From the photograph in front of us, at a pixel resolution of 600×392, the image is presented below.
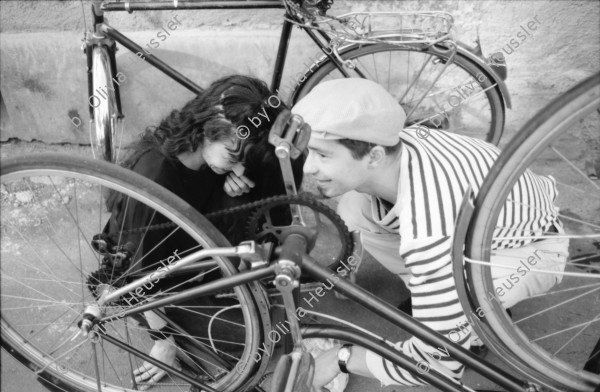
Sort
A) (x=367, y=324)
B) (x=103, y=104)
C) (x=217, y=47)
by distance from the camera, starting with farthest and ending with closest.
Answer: (x=217, y=47) < (x=103, y=104) < (x=367, y=324)

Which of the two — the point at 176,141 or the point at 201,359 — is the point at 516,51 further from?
the point at 201,359

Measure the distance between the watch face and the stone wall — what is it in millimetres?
1616

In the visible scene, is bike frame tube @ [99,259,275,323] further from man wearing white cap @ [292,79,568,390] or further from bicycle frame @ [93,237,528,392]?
man wearing white cap @ [292,79,568,390]

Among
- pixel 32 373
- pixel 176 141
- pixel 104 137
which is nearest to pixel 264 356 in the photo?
pixel 176 141

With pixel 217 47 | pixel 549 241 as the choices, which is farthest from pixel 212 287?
pixel 217 47

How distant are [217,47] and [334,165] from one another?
1.47m

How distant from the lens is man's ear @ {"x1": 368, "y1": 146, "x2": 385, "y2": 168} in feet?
5.60

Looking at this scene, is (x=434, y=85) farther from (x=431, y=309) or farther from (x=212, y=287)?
(x=212, y=287)

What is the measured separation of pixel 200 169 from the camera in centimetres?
217

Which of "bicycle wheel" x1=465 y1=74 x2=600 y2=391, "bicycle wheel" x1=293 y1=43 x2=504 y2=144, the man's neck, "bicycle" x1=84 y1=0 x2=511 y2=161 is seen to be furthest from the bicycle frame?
"bicycle wheel" x1=293 y1=43 x2=504 y2=144

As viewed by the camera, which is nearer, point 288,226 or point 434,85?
point 288,226

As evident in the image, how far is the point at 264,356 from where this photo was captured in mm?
1966

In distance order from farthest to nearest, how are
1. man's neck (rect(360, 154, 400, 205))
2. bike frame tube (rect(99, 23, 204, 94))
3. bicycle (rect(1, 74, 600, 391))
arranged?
bike frame tube (rect(99, 23, 204, 94)) → man's neck (rect(360, 154, 400, 205)) → bicycle (rect(1, 74, 600, 391))

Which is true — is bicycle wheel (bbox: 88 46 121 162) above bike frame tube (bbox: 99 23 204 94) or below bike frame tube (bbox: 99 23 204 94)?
below
